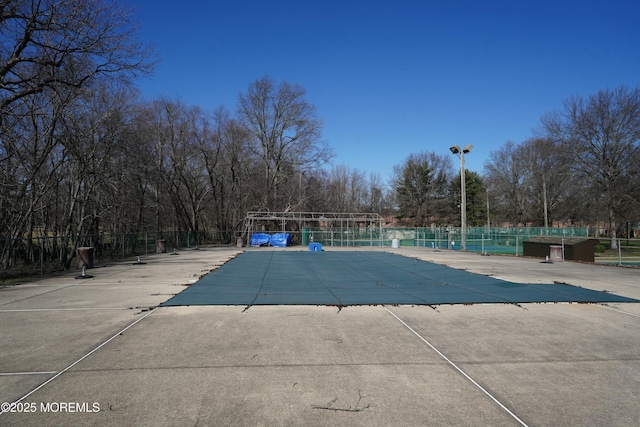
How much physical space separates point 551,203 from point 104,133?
62.9 meters

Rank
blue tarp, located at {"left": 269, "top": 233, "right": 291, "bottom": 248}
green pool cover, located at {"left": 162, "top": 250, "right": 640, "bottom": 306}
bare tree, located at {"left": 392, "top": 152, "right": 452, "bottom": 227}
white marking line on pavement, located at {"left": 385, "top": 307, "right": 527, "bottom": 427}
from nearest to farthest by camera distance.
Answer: white marking line on pavement, located at {"left": 385, "top": 307, "right": 527, "bottom": 427} → green pool cover, located at {"left": 162, "top": 250, "right": 640, "bottom": 306} → blue tarp, located at {"left": 269, "top": 233, "right": 291, "bottom": 248} → bare tree, located at {"left": 392, "top": 152, "right": 452, "bottom": 227}

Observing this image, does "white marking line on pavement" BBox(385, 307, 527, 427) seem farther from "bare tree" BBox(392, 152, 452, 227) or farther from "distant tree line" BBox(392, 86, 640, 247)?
"bare tree" BBox(392, 152, 452, 227)

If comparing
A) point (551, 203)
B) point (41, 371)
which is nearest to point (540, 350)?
point (41, 371)

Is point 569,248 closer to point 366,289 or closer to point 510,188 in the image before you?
point 366,289

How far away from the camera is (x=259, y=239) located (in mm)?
42781

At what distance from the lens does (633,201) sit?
36562mm

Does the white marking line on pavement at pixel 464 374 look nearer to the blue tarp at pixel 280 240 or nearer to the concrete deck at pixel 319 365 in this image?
the concrete deck at pixel 319 365

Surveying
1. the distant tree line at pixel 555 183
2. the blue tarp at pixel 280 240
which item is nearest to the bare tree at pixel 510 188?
the distant tree line at pixel 555 183

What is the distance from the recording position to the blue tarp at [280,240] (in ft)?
138

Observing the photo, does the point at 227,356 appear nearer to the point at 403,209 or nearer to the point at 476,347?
the point at 476,347

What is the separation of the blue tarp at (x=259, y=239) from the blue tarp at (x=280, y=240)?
48 centimetres

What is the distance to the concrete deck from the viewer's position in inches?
172

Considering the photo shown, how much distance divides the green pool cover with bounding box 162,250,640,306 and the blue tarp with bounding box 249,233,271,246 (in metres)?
24.7

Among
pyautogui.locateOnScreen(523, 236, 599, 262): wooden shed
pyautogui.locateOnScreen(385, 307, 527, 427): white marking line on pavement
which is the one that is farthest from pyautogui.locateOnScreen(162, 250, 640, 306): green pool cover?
pyautogui.locateOnScreen(523, 236, 599, 262): wooden shed
